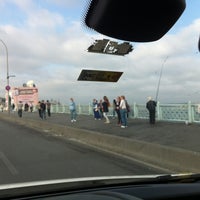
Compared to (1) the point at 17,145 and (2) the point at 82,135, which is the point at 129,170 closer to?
(1) the point at 17,145

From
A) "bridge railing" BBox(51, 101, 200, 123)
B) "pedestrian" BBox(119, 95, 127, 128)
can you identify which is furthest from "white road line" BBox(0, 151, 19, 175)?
"bridge railing" BBox(51, 101, 200, 123)

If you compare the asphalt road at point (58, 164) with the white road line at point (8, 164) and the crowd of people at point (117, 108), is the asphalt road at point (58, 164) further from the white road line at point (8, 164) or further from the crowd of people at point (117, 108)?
the crowd of people at point (117, 108)

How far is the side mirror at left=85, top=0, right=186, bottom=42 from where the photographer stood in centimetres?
210

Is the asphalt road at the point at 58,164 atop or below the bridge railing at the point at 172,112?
below

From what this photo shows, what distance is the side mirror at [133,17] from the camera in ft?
6.90

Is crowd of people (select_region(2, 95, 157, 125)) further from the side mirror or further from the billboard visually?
the side mirror

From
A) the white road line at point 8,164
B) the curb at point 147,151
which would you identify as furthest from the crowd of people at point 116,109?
the white road line at point 8,164

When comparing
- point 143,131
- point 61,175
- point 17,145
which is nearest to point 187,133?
point 143,131

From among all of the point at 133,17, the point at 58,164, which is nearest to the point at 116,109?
the point at 58,164

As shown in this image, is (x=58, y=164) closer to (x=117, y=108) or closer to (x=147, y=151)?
(x=147, y=151)

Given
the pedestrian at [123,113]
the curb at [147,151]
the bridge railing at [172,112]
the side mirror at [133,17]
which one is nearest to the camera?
the side mirror at [133,17]

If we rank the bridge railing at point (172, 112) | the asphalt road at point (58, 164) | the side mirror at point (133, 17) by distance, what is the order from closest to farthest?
the side mirror at point (133, 17) → the asphalt road at point (58, 164) → the bridge railing at point (172, 112)

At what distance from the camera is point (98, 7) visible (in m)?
2.10

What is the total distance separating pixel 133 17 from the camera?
7.11 ft
